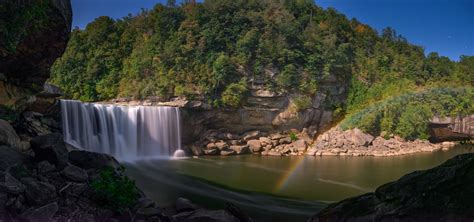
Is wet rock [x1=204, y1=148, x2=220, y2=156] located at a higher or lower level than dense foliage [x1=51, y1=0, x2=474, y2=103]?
lower

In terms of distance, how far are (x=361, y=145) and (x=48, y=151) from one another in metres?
26.1

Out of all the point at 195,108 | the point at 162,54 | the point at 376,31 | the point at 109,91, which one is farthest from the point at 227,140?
the point at 376,31

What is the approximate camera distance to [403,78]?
40.3 m

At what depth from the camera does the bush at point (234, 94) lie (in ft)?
100

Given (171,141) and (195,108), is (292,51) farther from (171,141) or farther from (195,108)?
(171,141)

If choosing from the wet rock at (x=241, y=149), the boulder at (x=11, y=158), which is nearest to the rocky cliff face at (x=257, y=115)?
the wet rock at (x=241, y=149)

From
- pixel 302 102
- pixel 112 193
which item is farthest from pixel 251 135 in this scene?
pixel 112 193

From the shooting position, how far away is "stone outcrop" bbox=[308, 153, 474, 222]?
4.29m

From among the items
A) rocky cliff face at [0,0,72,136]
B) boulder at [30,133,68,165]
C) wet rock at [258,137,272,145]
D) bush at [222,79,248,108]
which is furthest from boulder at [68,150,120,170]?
wet rock at [258,137,272,145]

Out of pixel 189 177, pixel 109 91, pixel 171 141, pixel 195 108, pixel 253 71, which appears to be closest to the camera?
pixel 189 177

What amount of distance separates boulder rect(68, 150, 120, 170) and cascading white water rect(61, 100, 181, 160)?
11.0m

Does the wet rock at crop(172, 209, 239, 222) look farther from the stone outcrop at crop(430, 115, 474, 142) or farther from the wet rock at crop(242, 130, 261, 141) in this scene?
the stone outcrop at crop(430, 115, 474, 142)

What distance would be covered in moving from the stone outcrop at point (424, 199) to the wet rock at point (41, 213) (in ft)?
16.5

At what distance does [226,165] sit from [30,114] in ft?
40.5
